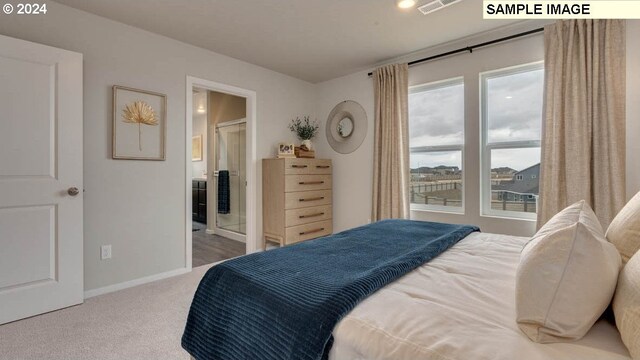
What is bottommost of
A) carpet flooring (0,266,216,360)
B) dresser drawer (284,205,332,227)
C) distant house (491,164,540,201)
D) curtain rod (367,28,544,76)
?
carpet flooring (0,266,216,360)

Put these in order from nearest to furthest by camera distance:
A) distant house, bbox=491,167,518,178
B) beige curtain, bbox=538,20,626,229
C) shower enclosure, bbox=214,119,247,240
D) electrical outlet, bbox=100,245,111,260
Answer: beige curtain, bbox=538,20,626,229
electrical outlet, bbox=100,245,111,260
distant house, bbox=491,167,518,178
shower enclosure, bbox=214,119,247,240

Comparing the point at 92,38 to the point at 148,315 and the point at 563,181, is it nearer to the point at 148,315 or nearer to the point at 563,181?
the point at 148,315

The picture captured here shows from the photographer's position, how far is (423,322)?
85cm

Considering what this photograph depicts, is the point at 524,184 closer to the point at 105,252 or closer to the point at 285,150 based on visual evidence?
the point at 285,150

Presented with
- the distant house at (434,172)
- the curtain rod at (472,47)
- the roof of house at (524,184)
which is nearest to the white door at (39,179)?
the curtain rod at (472,47)

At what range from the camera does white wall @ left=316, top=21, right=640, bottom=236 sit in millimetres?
2344

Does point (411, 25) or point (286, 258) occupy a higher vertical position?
point (411, 25)

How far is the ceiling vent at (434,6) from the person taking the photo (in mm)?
2369

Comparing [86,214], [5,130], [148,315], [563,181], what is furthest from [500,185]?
[5,130]

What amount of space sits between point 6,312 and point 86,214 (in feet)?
2.57

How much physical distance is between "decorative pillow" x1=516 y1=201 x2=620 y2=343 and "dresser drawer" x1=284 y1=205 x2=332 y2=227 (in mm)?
2959

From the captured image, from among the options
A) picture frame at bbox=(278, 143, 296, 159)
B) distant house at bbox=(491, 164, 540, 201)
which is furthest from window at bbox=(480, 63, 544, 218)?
picture frame at bbox=(278, 143, 296, 159)

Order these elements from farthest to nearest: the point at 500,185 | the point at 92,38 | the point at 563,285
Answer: the point at 500,185 < the point at 92,38 < the point at 563,285

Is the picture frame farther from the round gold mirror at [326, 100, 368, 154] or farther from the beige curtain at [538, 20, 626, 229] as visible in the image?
the beige curtain at [538, 20, 626, 229]
